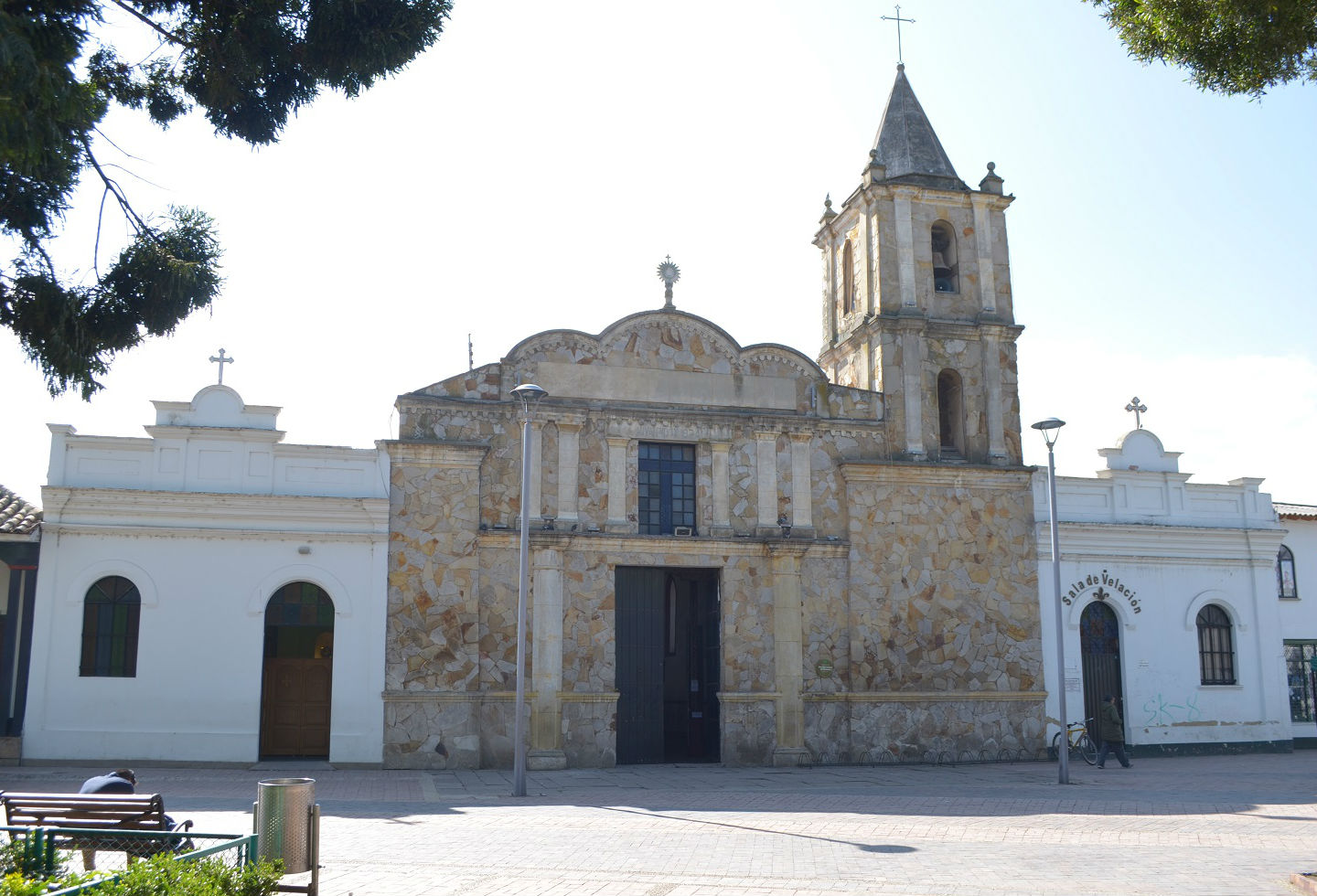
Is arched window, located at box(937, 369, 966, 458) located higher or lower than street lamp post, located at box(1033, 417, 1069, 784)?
higher

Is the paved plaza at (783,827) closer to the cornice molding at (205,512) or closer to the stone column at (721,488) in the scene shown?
the cornice molding at (205,512)

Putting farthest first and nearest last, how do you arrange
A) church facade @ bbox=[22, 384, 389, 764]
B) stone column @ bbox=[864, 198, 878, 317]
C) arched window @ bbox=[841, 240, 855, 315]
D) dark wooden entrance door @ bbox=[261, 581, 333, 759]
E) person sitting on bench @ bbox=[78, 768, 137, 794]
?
arched window @ bbox=[841, 240, 855, 315] → stone column @ bbox=[864, 198, 878, 317] → dark wooden entrance door @ bbox=[261, 581, 333, 759] → church facade @ bbox=[22, 384, 389, 764] → person sitting on bench @ bbox=[78, 768, 137, 794]

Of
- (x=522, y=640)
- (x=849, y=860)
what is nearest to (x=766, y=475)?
(x=522, y=640)

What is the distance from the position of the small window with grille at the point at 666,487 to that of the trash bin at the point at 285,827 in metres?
13.9

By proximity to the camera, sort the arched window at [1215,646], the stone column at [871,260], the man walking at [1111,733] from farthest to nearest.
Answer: the arched window at [1215,646]
the stone column at [871,260]
the man walking at [1111,733]

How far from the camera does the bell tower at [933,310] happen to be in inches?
984

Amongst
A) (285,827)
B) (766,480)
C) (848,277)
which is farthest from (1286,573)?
(285,827)

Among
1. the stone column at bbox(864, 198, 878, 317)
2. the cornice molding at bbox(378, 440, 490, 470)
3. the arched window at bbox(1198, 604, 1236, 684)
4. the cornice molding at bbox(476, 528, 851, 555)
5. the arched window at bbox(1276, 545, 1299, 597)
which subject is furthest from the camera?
the arched window at bbox(1276, 545, 1299, 597)

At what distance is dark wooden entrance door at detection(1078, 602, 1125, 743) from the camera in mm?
24906

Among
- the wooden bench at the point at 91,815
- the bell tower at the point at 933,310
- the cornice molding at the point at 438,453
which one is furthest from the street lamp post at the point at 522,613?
the bell tower at the point at 933,310

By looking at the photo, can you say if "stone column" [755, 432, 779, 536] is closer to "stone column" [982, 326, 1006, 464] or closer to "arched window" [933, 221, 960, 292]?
"stone column" [982, 326, 1006, 464]

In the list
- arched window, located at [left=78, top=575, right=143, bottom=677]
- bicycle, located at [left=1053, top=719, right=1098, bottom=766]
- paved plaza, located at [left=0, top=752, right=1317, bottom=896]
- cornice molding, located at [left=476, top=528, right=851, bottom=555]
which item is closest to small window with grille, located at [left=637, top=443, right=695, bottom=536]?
cornice molding, located at [left=476, top=528, right=851, bottom=555]

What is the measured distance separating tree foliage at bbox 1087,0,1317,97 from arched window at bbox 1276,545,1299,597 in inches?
784

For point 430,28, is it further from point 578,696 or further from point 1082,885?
point 578,696
